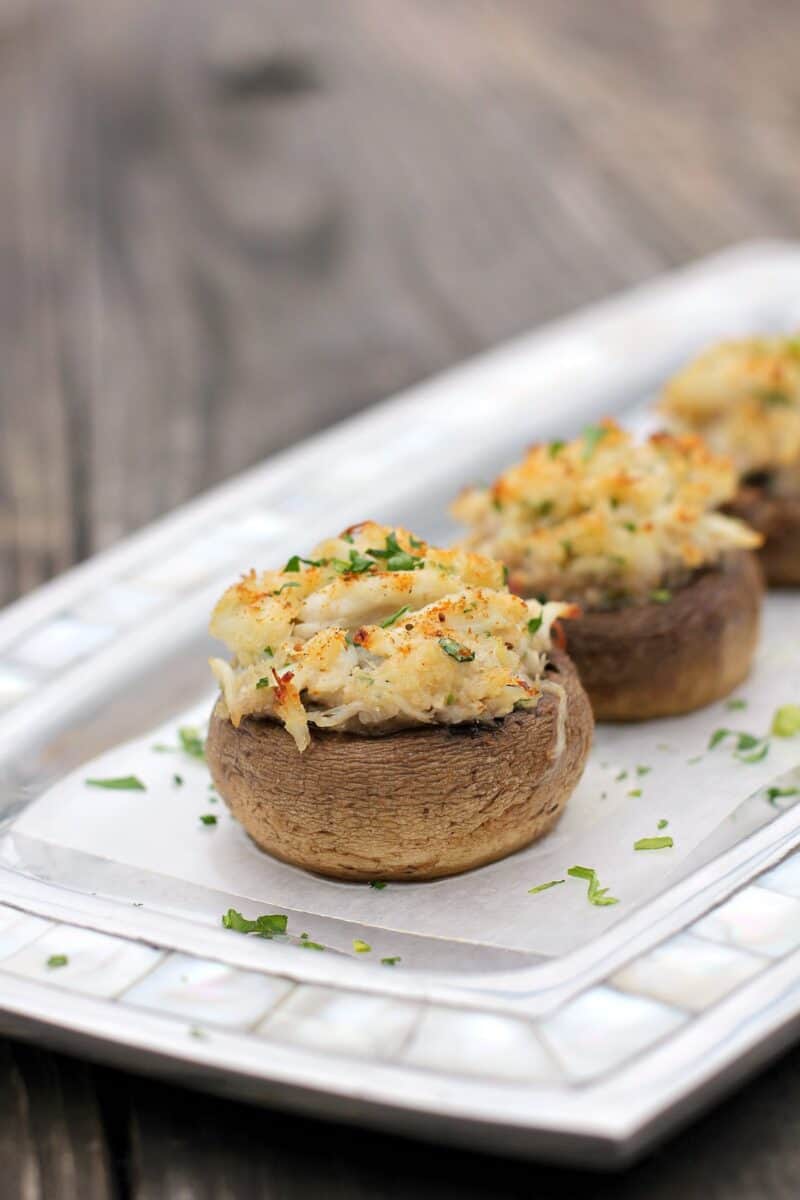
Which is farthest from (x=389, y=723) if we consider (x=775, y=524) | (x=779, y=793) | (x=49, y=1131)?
(x=775, y=524)

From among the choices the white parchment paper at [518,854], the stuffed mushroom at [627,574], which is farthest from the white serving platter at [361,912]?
the stuffed mushroom at [627,574]

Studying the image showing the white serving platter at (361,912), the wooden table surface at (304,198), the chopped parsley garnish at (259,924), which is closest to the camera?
the white serving platter at (361,912)

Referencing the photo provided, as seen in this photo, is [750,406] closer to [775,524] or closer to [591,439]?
[775,524]

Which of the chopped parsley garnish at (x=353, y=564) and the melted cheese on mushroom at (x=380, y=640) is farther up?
the chopped parsley garnish at (x=353, y=564)

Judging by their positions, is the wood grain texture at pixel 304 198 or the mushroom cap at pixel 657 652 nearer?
the mushroom cap at pixel 657 652

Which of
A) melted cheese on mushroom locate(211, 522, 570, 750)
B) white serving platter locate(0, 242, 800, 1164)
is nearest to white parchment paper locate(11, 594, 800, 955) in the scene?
white serving platter locate(0, 242, 800, 1164)

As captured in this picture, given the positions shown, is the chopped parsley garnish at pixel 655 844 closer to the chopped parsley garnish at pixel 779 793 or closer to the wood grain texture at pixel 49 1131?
the chopped parsley garnish at pixel 779 793

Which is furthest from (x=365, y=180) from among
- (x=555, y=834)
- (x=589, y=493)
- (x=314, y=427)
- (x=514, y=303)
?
(x=555, y=834)
